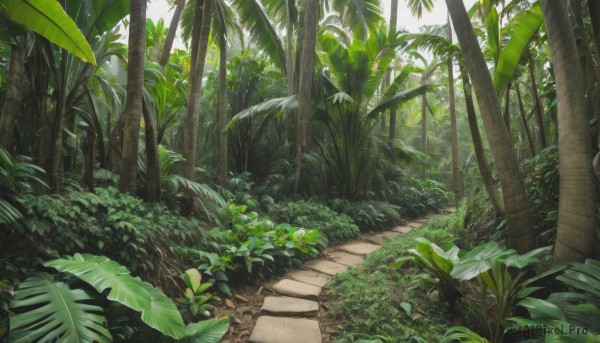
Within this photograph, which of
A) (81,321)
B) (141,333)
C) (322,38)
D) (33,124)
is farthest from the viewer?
(322,38)

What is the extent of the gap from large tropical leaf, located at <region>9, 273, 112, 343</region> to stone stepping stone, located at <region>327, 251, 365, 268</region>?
2738 mm

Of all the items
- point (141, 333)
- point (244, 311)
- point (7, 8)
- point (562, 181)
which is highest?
point (7, 8)

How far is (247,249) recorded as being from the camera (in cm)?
321

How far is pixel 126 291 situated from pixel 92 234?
81cm

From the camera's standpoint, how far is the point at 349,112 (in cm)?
702

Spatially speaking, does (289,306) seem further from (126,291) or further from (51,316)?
(51,316)

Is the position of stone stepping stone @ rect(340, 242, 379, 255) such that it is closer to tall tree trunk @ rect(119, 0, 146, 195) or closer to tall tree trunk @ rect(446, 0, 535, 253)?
tall tree trunk @ rect(446, 0, 535, 253)

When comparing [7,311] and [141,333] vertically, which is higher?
[7,311]

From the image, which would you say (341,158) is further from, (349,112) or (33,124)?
(33,124)

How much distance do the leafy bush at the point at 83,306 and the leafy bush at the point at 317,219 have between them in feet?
9.60

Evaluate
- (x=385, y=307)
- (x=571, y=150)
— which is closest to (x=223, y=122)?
(x=385, y=307)

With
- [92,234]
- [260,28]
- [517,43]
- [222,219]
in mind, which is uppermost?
[260,28]

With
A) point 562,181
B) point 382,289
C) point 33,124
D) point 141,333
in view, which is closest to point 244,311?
point 141,333

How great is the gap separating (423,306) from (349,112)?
5097mm
